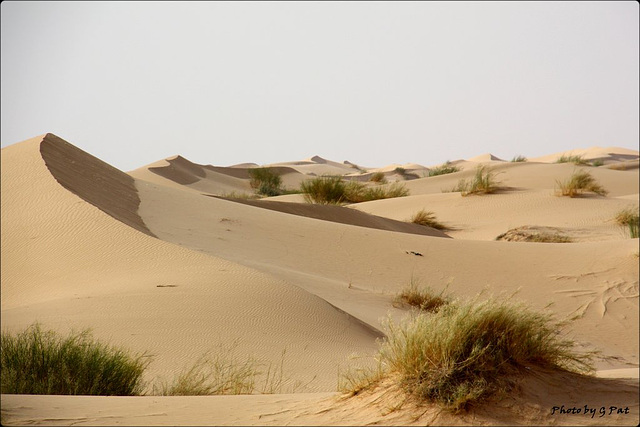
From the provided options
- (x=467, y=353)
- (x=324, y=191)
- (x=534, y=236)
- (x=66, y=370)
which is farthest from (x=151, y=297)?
(x=324, y=191)

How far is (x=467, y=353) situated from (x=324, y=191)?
17.1 m

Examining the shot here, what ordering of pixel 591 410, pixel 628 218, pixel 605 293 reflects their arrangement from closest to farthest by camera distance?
pixel 591 410
pixel 605 293
pixel 628 218

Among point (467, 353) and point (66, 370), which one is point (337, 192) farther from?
point (467, 353)

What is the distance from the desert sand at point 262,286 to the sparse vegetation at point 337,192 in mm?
Result: 3465

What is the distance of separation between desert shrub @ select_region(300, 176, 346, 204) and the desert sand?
3.41 m

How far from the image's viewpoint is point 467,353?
4.09 m

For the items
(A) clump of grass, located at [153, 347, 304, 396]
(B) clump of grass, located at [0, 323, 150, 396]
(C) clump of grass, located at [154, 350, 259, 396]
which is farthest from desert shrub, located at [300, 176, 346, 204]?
(B) clump of grass, located at [0, 323, 150, 396]

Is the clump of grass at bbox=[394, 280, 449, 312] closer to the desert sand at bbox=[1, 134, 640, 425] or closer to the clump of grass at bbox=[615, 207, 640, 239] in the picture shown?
the desert sand at bbox=[1, 134, 640, 425]

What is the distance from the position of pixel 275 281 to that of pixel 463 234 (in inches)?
410

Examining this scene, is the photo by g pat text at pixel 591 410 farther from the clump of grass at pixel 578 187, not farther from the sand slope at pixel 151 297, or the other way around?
the clump of grass at pixel 578 187

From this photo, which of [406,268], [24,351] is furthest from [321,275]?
[24,351]

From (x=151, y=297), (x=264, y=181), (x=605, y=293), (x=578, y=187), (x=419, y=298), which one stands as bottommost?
(x=605, y=293)

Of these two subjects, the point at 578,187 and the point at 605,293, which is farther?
the point at 578,187

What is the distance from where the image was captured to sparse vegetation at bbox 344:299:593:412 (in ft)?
12.8
